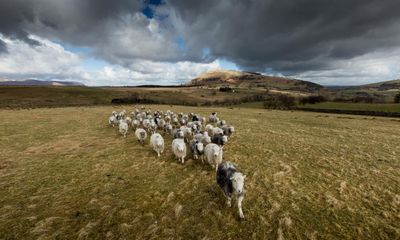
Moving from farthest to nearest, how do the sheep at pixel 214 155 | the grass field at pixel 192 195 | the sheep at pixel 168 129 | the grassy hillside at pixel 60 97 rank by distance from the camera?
the grassy hillside at pixel 60 97, the sheep at pixel 168 129, the sheep at pixel 214 155, the grass field at pixel 192 195

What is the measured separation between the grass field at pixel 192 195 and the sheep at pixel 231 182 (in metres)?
0.57

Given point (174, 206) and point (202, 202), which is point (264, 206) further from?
point (174, 206)

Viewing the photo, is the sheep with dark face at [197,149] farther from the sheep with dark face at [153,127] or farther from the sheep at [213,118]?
the sheep at [213,118]

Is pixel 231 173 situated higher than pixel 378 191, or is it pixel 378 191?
pixel 231 173

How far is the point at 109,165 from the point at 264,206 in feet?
32.4

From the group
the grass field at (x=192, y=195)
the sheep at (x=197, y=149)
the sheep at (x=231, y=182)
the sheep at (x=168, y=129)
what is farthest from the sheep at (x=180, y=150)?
the sheep at (x=168, y=129)

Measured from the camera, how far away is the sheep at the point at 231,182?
7.55 m

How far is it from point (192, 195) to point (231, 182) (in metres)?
2.35

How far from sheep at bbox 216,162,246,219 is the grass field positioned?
57 cm

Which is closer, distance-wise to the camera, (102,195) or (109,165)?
(102,195)

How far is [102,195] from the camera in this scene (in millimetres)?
9219

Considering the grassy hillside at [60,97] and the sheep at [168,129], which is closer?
the sheep at [168,129]

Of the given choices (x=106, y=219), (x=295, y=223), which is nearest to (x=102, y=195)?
(x=106, y=219)

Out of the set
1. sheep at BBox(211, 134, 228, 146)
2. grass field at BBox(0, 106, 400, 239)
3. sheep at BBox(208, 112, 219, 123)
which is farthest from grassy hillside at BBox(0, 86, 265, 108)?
sheep at BBox(211, 134, 228, 146)
